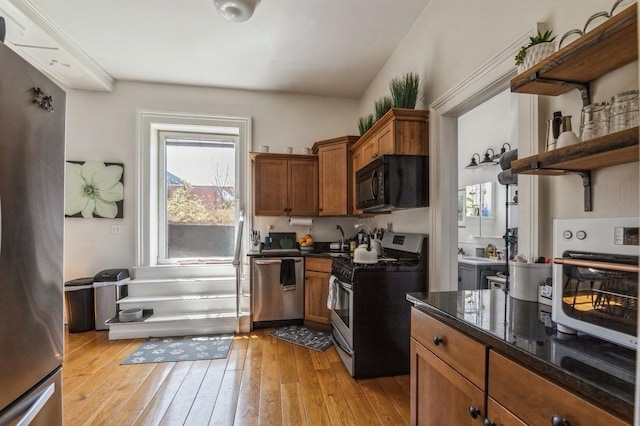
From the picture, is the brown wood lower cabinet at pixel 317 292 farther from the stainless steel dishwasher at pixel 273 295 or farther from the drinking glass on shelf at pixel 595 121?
the drinking glass on shelf at pixel 595 121

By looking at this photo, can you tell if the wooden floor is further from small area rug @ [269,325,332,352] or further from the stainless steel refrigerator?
the stainless steel refrigerator

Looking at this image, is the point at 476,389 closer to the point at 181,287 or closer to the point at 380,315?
the point at 380,315

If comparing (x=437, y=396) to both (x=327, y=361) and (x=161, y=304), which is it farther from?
(x=161, y=304)

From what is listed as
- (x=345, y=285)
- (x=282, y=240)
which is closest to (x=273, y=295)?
(x=282, y=240)

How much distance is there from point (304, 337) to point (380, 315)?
1176 mm

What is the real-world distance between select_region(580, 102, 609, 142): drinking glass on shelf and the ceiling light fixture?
7.17ft

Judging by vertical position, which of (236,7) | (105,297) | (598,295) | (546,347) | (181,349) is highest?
(236,7)

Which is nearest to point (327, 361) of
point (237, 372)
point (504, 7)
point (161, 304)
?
point (237, 372)

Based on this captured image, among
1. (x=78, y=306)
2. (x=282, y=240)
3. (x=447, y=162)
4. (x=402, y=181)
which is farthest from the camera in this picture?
(x=282, y=240)

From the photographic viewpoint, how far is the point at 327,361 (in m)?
2.63

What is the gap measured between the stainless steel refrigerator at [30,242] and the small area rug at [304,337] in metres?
2.04

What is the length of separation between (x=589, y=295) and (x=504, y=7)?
1598 mm

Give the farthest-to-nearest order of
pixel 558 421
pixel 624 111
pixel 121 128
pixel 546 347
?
pixel 121 128
pixel 624 111
pixel 546 347
pixel 558 421

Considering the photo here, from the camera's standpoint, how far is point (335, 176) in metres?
3.66
